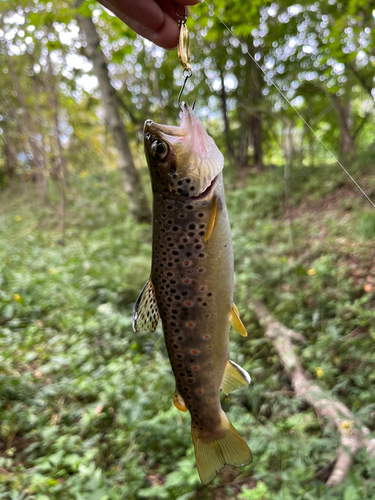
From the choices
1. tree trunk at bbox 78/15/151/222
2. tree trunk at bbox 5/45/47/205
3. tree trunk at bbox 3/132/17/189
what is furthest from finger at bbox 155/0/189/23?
tree trunk at bbox 3/132/17/189

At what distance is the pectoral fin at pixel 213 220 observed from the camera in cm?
132

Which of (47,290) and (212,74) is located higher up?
(212,74)

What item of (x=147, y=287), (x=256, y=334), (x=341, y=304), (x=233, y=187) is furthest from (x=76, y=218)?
(x=147, y=287)

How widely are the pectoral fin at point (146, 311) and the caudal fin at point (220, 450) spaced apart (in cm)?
54

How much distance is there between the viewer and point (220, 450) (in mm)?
1430

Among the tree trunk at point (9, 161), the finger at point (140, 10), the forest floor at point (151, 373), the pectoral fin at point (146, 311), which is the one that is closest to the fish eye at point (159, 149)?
the pectoral fin at point (146, 311)

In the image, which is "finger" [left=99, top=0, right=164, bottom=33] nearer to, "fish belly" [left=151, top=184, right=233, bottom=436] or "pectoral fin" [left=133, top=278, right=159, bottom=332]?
"fish belly" [left=151, top=184, right=233, bottom=436]

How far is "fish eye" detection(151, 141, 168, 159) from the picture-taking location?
4.36ft

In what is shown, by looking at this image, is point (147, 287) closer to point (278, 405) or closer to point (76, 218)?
point (278, 405)

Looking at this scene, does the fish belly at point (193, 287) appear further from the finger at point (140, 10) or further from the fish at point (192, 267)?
the finger at point (140, 10)

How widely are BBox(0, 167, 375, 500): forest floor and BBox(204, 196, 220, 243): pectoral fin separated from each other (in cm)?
191

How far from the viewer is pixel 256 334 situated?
4508 mm

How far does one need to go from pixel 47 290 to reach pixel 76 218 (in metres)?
5.92

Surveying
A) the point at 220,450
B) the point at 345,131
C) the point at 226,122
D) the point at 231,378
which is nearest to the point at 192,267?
the point at 231,378
